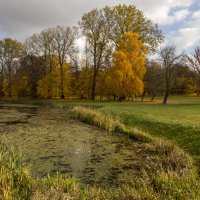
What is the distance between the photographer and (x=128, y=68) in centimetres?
5316

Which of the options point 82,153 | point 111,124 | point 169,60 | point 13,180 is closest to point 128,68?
point 169,60

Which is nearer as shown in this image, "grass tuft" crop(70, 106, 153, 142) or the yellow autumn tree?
"grass tuft" crop(70, 106, 153, 142)

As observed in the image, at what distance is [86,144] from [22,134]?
Result: 18.5 feet

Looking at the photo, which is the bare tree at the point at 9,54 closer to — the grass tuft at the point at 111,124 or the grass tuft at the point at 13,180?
the grass tuft at the point at 111,124

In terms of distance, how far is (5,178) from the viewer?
8398 millimetres

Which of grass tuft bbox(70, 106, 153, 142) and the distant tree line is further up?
the distant tree line

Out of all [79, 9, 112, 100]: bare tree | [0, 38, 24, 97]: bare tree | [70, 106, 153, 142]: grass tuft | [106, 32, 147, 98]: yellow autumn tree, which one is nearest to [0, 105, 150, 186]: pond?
[70, 106, 153, 142]: grass tuft

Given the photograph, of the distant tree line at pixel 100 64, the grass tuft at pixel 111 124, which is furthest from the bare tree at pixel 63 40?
the grass tuft at pixel 111 124

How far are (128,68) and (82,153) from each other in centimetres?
3793

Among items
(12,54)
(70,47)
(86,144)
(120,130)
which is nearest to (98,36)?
(70,47)

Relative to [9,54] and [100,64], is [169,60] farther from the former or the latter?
[9,54]

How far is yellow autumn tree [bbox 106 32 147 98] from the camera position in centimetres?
5303

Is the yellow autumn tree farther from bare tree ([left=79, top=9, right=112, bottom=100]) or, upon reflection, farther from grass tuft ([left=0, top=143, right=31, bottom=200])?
grass tuft ([left=0, top=143, right=31, bottom=200])

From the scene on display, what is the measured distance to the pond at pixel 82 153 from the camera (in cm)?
1262
